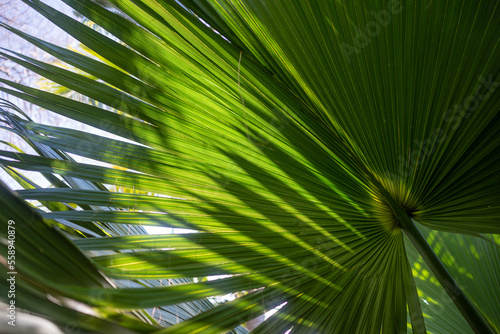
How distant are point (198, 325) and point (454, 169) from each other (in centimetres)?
82

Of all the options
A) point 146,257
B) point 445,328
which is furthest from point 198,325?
point 445,328

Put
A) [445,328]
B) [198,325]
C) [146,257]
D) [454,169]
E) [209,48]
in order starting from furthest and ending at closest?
[445,328], [454,169], [209,48], [146,257], [198,325]

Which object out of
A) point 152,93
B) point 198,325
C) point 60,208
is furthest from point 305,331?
point 60,208

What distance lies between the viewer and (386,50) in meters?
0.83

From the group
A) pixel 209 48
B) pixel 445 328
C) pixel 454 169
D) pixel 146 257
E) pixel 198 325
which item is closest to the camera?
pixel 198 325

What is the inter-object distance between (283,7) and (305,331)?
78 centimetres

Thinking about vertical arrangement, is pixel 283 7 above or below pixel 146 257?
above

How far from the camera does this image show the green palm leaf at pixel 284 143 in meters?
0.78

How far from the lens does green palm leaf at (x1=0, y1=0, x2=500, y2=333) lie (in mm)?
778

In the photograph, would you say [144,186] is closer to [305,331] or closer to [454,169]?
[305,331]

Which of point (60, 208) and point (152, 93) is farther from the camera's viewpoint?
point (60, 208)

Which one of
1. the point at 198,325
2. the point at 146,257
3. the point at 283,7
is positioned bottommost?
the point at 198,325

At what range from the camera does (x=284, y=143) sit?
0.95m

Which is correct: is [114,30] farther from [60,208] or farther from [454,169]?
[454,169]
